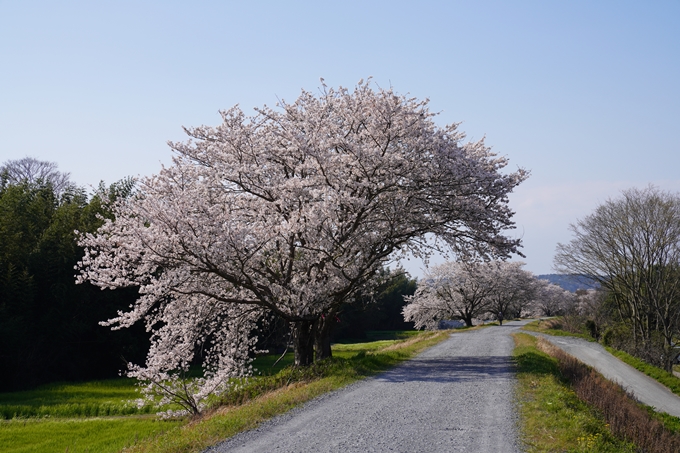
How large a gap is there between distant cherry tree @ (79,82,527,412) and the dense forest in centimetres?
743

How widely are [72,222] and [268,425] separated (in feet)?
85.5

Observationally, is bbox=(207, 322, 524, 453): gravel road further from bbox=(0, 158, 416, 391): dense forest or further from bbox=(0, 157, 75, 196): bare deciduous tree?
bbox=(0, 157, 75, 196): bare deciduous tree

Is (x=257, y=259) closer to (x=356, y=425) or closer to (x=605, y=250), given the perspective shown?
(x=356, y=425)

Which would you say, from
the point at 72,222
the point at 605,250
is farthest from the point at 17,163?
the point at 605,250

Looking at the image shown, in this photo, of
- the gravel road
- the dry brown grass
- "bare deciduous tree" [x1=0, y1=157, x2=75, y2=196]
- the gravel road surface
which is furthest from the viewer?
"bare deciduous tree" [x1=0, y1=157, x2=75, y2=196]

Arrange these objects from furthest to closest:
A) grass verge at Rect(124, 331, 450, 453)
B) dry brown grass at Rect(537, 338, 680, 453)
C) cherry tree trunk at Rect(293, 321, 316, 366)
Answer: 1. cherry tree trunk at Rect(293, 321, 316, 366)
2. dry brown grass at Rect(537, 338, 680, 453)
3. grass verge at Rect(124, 331, 450, 453)

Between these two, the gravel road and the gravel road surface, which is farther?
the gravel road surface

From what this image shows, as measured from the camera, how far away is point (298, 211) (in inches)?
581

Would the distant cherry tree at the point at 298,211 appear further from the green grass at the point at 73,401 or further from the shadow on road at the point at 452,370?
the green grass at the point at 73,401

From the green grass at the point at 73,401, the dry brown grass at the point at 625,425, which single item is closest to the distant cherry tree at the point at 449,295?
the green grass at the point at 73,401

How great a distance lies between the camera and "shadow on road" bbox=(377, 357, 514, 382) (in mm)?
14078

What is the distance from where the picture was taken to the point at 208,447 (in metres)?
7.65

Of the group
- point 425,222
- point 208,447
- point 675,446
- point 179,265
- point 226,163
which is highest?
point 226,163

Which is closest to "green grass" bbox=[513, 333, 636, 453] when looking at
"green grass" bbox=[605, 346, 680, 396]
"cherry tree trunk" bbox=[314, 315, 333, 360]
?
"cherry tree trunk" bbox=[314, 315, 333, 360]
